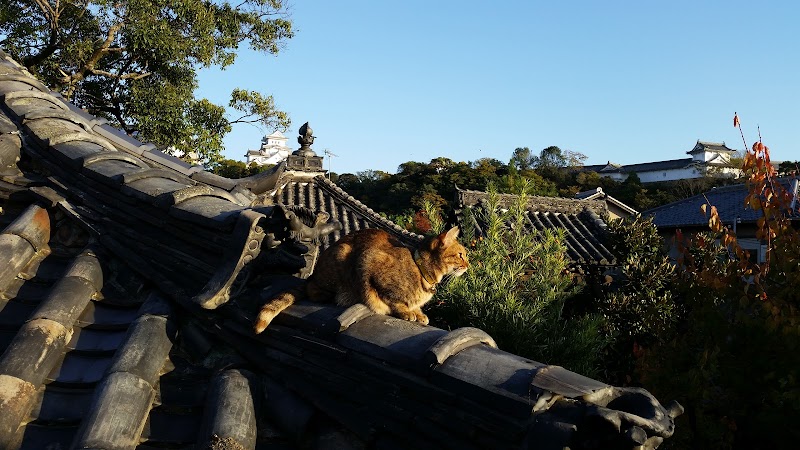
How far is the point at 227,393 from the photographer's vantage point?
2.54m

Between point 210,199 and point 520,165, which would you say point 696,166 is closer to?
point 520,165

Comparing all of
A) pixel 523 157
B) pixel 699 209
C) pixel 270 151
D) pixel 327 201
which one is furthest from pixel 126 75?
pixel 270 151

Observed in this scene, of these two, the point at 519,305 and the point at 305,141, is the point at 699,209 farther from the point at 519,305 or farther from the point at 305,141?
the point at 519,305

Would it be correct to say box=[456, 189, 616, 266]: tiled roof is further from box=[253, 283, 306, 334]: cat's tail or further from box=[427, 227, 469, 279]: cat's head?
box=[253, 283, 306, 334]: cat's tail

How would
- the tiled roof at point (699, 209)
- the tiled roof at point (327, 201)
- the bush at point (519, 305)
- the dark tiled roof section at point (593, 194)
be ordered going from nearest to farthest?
the bush at point (519, 305), the tiled roof at point (327, 201), the dark tiled roof section at point (593, 194), the tiled roof at point (699, 209)

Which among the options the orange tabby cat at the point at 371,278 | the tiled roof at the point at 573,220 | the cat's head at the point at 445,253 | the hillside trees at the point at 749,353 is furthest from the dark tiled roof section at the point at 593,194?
the orange tabby cat at the point at 371,278

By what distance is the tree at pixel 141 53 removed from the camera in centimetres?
1603

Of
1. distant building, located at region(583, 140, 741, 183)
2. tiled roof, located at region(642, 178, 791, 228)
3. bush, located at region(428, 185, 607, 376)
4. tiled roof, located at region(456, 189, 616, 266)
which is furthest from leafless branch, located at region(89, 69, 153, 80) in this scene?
distant building, located at region(583, 140, 741, 183)

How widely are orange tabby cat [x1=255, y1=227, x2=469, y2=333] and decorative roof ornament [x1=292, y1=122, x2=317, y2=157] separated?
12.0 m

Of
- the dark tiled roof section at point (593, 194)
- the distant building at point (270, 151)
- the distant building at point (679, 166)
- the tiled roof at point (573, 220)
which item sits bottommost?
the tiled roof at point (573, 220)

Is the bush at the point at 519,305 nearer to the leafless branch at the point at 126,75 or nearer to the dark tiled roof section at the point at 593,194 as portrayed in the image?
the leafless branch at the point at 126,75

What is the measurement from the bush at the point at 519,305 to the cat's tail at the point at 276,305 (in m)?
4.93

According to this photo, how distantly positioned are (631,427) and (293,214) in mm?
1875

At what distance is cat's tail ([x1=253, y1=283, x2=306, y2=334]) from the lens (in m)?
2.76
